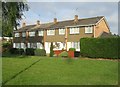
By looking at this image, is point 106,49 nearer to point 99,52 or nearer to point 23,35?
point 99,52

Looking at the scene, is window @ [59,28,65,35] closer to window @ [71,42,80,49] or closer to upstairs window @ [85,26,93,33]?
window @ [71,42,80,49]

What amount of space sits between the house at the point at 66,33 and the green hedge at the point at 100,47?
12233 millimetres

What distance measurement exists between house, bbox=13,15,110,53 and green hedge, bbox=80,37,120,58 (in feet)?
40.1

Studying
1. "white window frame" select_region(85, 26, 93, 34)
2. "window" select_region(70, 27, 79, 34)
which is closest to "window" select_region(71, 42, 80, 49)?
"window" select_region(70, 27, 79, 34)

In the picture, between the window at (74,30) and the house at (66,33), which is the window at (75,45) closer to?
the house at (66,33)

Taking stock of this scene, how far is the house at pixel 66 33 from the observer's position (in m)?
49.6

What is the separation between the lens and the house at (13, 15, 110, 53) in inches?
1951

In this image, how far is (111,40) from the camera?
3269 centimetres

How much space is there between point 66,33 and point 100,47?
2044 cm

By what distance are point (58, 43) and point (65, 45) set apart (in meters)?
2.50

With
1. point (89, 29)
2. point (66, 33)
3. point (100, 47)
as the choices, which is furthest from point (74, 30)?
point (100, 47)

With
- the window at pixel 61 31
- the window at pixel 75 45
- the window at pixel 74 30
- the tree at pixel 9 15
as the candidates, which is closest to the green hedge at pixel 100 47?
the tree at pixel 9 15

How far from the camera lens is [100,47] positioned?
112ft

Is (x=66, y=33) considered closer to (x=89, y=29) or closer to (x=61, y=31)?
(x=61, y=31)
